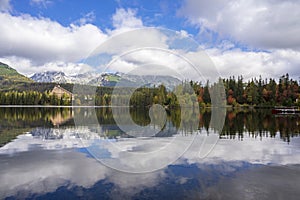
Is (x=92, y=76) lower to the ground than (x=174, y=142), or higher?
higher

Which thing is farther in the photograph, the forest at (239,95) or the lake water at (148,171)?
the forest at (239,95)

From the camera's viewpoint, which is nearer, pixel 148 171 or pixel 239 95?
pixel 148 171

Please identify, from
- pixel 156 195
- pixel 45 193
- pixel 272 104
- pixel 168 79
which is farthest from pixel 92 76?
pixel 272 104

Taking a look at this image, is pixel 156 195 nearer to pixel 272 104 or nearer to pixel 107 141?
pixel 107 141

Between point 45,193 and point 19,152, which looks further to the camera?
point 19,152

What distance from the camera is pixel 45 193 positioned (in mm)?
9125

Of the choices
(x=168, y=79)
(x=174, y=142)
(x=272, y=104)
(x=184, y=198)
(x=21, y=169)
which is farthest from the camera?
(x=272, y=104)

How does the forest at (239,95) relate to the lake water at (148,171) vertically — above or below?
above

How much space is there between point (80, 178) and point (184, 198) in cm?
449

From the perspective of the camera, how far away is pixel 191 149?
17625mm

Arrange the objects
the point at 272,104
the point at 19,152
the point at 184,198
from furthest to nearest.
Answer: the point at 272,104 < the point at 19,152 < the point at 184,198

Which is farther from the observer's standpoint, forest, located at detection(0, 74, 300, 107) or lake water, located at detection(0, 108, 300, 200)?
forest, located at detection(0, 74, 300, 107)

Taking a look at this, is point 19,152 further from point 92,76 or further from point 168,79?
point 168,79

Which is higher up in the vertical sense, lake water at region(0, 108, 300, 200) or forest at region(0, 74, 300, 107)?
forest at region(0, 74, 300, 107)
